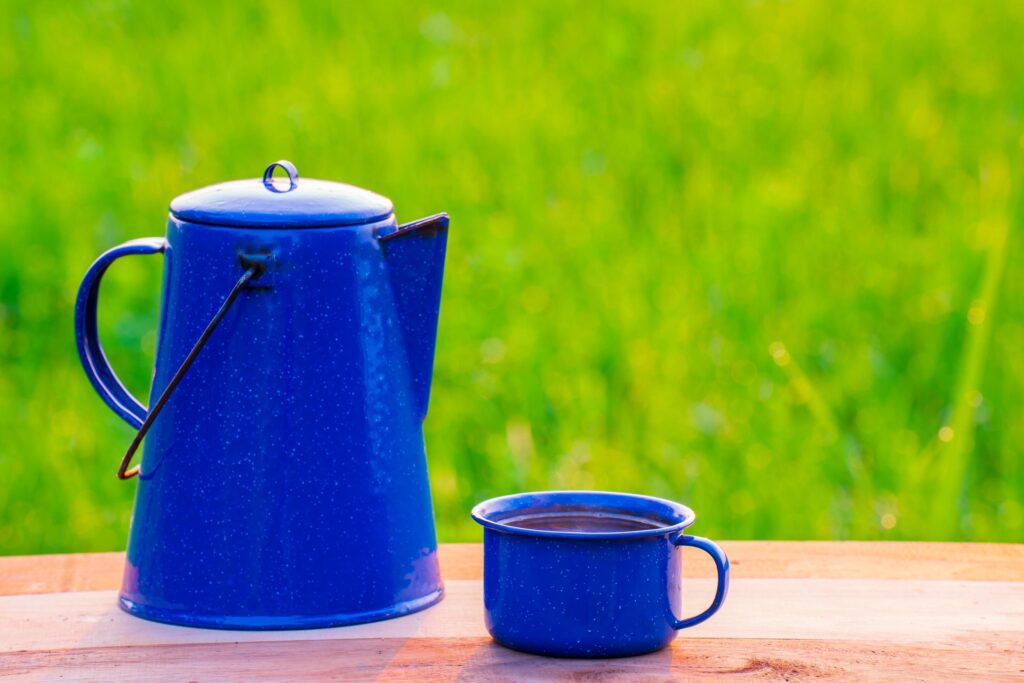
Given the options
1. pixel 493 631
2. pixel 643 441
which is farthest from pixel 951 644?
pixel 643 441

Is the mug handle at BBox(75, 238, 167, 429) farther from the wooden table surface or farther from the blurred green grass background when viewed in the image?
the blurred green grass background

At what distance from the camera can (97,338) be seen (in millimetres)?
1103

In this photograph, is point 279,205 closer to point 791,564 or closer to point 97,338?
point 97,338

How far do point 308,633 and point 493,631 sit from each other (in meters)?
0.14

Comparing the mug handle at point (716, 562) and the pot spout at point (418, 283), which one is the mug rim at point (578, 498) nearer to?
the mug handle at point (716, 562)

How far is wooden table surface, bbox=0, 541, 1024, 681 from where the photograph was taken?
960 mm

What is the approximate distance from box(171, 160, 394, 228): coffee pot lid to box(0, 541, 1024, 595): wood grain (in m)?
0.35

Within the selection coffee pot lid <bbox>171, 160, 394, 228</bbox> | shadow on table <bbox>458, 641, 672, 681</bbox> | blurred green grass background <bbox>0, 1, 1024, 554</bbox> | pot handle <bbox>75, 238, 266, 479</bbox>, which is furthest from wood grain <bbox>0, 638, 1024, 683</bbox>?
blurred green grass background <bbox>0, 1, 1024, 554</bbox>

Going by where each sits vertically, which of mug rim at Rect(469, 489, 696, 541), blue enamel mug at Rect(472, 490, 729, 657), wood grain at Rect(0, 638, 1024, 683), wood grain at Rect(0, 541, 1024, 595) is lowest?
wood grain at Rect(0, 638, 1024, 683)

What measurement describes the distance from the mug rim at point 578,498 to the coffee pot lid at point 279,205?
239 mm

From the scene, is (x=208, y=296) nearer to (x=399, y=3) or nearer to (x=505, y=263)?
(x=505, y=263)

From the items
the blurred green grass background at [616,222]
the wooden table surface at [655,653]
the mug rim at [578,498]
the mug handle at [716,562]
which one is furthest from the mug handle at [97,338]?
the blurred green grass background at [616,222]

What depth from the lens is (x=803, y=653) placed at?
100cm

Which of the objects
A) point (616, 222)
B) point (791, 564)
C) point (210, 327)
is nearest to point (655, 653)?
point (791, 564)
